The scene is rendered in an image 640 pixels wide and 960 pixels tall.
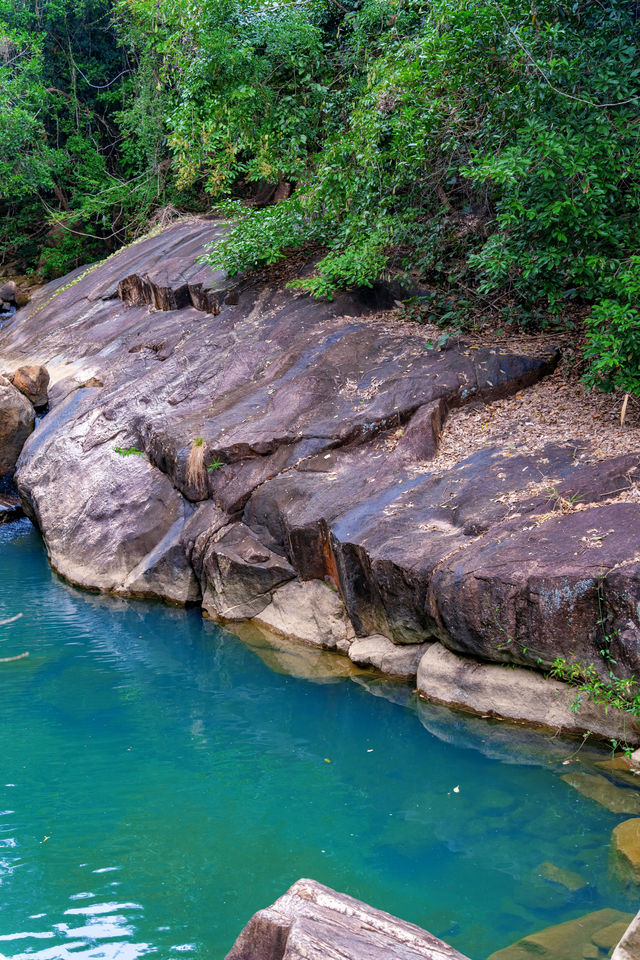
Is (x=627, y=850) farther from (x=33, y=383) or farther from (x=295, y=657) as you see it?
(x=33, y=383)

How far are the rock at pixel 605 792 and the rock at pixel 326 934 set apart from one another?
128 inches

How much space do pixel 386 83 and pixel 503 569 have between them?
23.9 ft

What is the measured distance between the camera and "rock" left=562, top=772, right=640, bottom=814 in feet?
20.6

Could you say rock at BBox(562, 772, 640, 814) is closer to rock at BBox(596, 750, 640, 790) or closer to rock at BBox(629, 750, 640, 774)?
rock at BBox(596, 750, 640, 790)

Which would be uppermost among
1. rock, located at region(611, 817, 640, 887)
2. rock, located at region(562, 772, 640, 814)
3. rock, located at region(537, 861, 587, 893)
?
rock, located at region(537, 861, 587, 893)

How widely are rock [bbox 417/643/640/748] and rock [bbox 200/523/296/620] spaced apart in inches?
101

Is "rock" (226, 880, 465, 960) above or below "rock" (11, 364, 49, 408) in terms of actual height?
below

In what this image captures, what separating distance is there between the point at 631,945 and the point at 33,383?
580 inches

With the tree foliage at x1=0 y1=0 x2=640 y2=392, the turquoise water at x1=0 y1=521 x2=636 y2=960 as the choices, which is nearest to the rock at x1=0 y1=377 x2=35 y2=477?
the tree foliage at x1=0 y1=0 x2=640 y2=392

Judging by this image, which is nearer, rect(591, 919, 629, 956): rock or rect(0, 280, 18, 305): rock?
rect(591, 919, 629, 956): rock

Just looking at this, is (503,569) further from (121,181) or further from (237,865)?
(121,181)

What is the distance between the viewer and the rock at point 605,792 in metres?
6.28

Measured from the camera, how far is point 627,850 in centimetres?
577

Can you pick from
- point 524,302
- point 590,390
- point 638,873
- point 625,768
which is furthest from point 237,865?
point 524,302
